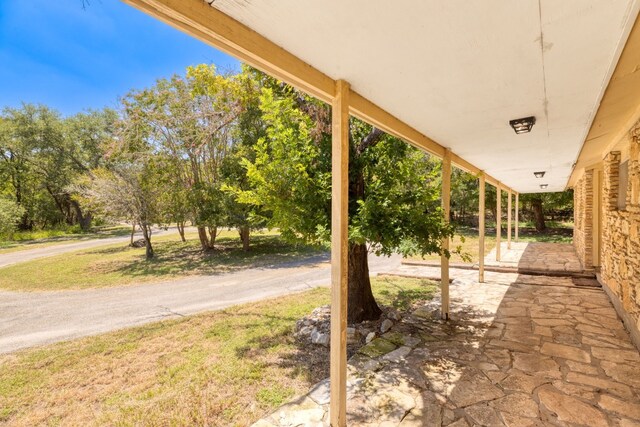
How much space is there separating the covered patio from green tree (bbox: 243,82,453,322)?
1.97 ft

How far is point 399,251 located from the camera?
3.59 m

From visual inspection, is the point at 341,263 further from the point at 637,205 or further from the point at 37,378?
the point at 37,378

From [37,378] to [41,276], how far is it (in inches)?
334

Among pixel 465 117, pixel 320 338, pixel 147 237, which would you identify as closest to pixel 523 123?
pixel 465 117

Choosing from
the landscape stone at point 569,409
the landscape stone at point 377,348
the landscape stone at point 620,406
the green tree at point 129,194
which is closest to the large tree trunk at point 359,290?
the landscape stone at point 377,348

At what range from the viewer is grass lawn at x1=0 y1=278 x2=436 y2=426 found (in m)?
2.70

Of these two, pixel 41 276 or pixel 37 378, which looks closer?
pixel 37 378

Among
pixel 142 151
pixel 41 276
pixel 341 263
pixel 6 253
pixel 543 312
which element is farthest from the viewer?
pixel 6 253

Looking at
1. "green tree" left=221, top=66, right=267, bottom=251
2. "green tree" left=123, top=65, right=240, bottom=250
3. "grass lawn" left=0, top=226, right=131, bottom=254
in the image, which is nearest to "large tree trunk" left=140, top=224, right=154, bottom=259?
"green tree" left=123, top=65, right=240, bottom=250

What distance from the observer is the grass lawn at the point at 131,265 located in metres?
9.10

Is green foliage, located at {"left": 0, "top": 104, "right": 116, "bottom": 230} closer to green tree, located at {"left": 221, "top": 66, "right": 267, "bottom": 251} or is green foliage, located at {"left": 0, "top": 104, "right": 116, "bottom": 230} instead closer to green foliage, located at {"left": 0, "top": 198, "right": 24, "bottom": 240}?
green foliage, located at {"left": 0, "top": 198, "right": 24, "bottom": 240}

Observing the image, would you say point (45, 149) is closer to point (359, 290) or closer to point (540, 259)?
point (359, 290)

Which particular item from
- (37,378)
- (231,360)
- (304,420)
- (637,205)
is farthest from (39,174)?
(637,205)

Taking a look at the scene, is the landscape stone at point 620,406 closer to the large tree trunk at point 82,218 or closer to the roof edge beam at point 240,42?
the roof edge beam at point 240,42
